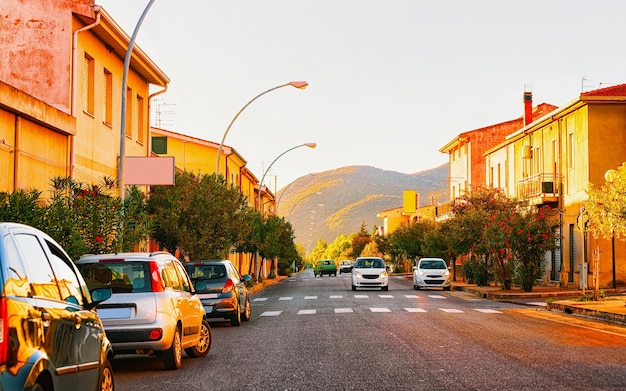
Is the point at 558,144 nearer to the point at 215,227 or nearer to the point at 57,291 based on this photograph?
the point at 215,227

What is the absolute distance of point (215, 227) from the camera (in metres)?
33.3

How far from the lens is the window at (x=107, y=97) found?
2812 cm

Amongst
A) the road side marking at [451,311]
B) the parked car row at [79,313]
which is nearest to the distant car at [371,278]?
the road side marking at [451,311]

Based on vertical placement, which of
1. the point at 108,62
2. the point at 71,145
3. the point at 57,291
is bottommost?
the point at 57,291

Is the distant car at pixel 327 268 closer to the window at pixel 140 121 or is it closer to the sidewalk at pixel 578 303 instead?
the sidewalk at pixel 578 303

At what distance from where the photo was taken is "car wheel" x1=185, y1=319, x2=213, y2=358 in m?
14.2

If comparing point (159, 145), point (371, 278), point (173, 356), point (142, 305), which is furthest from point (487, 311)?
point (159, 145)

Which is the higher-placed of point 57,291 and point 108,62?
point 108,62

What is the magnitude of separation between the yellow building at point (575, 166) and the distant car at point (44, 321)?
27.8 meters

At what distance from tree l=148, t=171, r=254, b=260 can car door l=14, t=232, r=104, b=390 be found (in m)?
24.0

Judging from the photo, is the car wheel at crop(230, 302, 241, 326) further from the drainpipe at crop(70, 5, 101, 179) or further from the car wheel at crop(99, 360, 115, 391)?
the car wheel at crop(99, 360, 115, 391)

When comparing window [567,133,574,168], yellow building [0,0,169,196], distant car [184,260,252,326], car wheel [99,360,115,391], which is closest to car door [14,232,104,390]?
car wheel [99,360,115,391]

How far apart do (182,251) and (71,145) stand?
401 inches

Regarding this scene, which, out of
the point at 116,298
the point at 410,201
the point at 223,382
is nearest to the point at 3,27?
the point at 116,298
